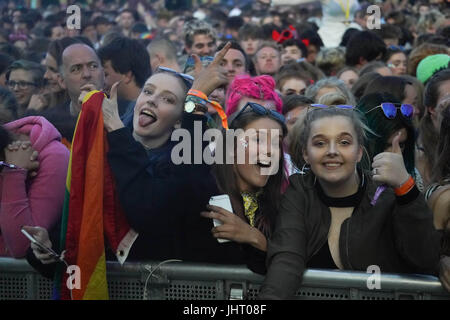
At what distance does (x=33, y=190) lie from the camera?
12.5ft

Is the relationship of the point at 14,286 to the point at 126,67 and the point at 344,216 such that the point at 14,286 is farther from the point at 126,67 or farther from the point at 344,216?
the point at 126,67

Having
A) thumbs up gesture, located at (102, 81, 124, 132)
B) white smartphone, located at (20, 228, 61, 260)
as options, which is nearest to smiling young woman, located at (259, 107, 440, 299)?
thumbs up gesture, located at (102, 81, 124, 132)

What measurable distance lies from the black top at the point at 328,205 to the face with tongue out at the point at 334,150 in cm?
6

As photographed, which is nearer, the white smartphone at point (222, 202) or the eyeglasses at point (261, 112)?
the white smartphone at point (222, 202)

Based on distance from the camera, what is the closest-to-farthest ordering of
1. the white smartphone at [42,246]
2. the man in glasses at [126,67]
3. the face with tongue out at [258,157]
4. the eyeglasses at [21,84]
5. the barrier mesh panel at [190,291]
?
1. the barrier mesh panel at [190,291]
2. the white smartphone at [42,246]
3. the face with tongue out at [258,157]
4. the man in glasses at [126,67]
5. the eyeglasses at [21,84]

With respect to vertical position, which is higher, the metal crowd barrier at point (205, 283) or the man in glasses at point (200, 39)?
the man in glasses at point (200, 39)

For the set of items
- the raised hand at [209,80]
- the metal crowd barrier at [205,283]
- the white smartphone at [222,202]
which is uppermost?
the raised hand at [209,80]

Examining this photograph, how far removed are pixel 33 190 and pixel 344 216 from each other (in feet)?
5.06

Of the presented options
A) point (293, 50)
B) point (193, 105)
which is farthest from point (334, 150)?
point (293, 50)

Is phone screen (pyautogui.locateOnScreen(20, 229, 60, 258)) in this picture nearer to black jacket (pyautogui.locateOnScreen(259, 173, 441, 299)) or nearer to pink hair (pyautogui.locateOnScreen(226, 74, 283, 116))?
black jacket (pyautogui.locateOnScreen(259, 173, 441, 299))

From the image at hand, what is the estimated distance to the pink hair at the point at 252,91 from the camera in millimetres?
4820

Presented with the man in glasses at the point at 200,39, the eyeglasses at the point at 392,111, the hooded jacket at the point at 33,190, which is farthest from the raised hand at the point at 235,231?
the man in glasses at the point at 200,39

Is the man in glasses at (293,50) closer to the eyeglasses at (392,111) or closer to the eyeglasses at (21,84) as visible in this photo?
the eyeglasses at (21,84)
